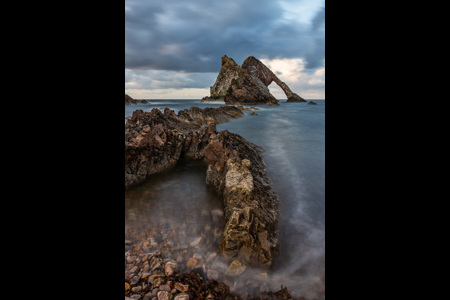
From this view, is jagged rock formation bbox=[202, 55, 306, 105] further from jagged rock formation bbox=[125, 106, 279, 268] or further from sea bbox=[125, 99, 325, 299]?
sea bbox=[125, 99, 325, 299]

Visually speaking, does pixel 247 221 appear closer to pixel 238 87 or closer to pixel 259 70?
pixel 238 87

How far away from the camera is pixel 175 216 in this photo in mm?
4230

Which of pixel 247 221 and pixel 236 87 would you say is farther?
pixel 236 87

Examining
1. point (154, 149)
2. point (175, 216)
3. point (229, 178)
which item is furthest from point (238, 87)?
point (175, 216)

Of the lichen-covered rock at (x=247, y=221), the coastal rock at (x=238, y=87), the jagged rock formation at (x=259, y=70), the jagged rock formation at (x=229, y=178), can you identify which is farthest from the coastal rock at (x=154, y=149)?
the jagged rock formation at (x=259, y=70)

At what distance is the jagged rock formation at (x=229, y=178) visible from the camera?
3100 millimetres

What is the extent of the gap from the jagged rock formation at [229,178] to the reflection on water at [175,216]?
13.2 inches

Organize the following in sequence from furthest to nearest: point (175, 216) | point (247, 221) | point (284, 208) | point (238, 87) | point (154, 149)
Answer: point (238, 87)
point (154, 149)
point (284, 208)
point (175, 216)
point (247, 221)

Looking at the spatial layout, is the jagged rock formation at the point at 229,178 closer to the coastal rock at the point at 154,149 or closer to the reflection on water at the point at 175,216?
the coastal rock at the point at 154,149

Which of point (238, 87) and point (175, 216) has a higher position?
point (238, 87)

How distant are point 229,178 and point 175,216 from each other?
1452 millimetres
